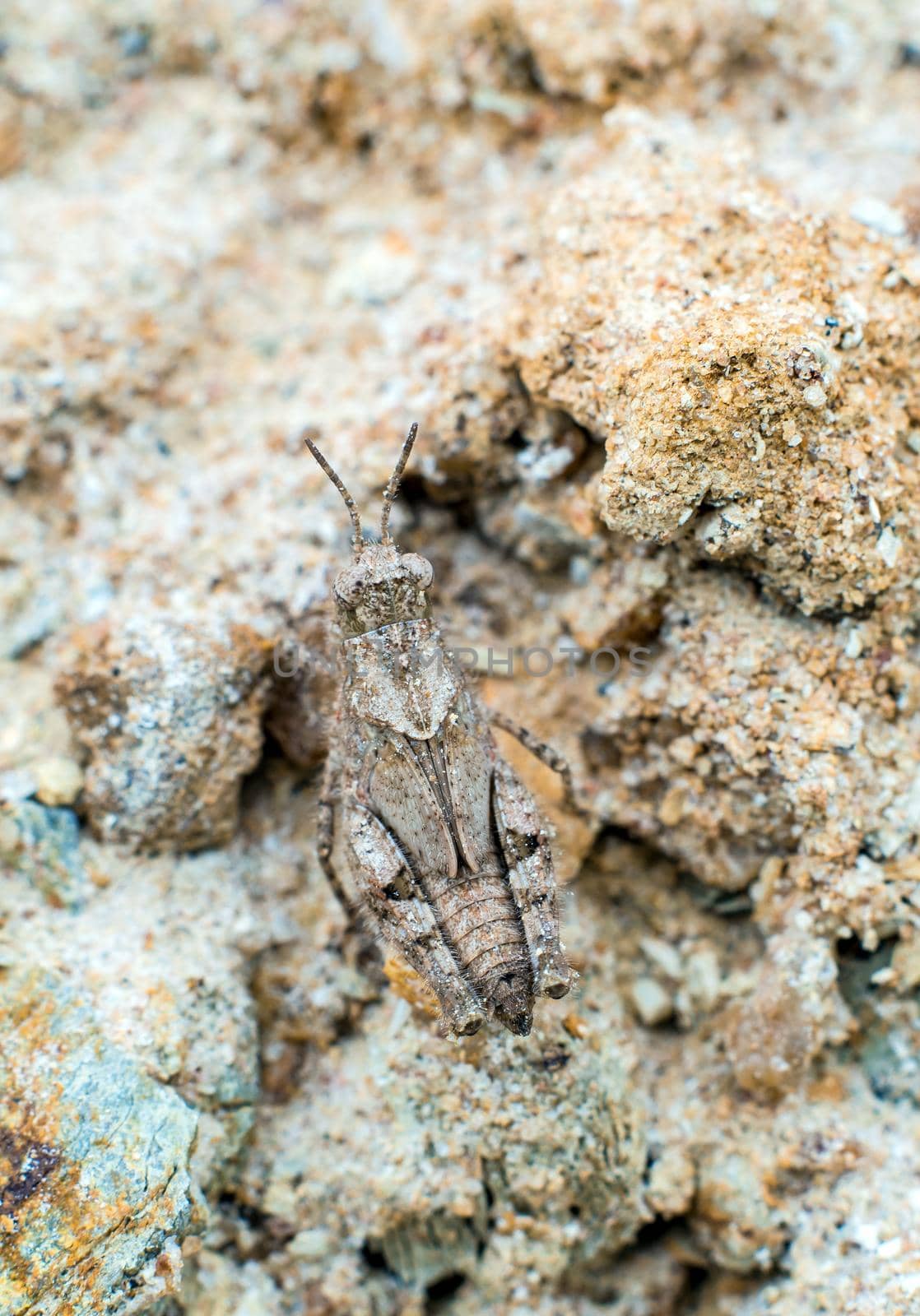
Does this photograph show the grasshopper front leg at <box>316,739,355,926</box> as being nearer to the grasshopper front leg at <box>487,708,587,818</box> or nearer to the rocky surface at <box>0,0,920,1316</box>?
the rocky surface at <box>0,0,920,1316</box>

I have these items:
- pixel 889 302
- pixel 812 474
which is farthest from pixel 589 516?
pixel 889 302

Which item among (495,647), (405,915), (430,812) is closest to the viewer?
(405,915)

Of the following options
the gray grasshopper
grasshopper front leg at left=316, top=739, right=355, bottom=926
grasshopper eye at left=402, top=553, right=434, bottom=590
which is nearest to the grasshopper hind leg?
the gray grasshopper

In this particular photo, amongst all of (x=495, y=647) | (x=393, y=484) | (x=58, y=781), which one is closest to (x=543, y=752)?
(x=495, y=647)

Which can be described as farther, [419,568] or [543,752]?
[543,752]

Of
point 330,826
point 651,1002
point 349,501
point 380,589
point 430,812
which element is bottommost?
point 651,1002

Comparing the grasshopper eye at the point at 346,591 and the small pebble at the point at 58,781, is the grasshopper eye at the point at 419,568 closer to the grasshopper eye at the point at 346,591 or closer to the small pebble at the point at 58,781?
the grasshopper eye at the point at 346,591

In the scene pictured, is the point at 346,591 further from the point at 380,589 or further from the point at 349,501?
the point at 349,501
